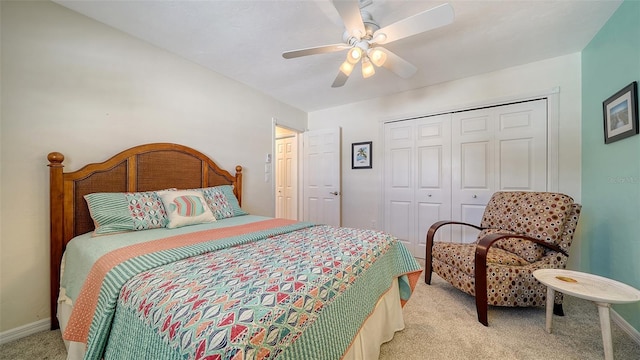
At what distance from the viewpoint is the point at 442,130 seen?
128 inches

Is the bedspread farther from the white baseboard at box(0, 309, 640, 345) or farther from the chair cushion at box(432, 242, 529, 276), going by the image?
the white baseboard at box(0, 309, 640, 345)

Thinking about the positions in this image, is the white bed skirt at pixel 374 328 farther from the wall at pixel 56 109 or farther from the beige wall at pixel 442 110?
the beige wall at pixel 442 110

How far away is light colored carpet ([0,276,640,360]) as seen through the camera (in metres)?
1.47

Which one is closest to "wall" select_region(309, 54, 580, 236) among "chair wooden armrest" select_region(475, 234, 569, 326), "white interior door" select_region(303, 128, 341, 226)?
"white interior door" select_region(303, 128, 341, 226)

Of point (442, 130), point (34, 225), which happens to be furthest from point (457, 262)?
point (34, 225)

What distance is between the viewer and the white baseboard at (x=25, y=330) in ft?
5.20

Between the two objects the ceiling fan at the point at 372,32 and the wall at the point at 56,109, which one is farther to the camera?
the wall at the point at 56,109

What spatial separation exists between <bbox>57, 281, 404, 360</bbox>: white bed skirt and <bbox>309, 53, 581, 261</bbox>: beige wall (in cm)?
215

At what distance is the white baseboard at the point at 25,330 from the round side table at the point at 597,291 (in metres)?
3.48

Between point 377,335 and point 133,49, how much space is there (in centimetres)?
309

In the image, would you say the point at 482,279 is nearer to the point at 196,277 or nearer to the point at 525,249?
the point at 525,249

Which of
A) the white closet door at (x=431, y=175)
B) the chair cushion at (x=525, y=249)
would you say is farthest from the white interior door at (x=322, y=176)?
the chair cushion at (x=525, y=249)

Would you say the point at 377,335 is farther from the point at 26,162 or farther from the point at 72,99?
the point at 72,99

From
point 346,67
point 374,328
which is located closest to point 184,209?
point 374,328
